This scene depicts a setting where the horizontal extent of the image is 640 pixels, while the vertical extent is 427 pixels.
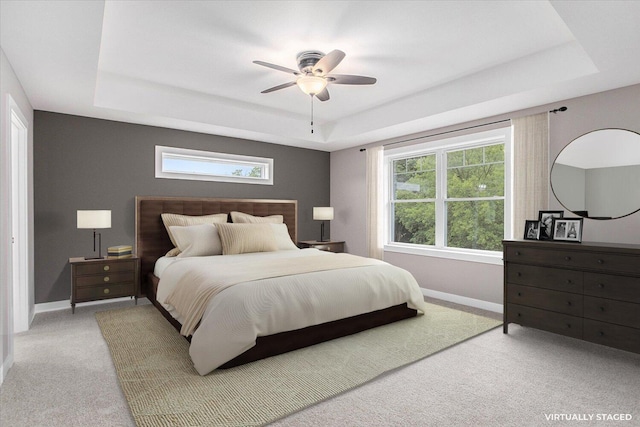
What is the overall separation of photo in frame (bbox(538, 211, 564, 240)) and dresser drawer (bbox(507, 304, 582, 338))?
0.69m

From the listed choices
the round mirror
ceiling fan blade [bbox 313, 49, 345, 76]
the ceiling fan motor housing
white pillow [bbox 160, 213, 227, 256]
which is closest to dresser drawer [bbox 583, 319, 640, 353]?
the round mirror

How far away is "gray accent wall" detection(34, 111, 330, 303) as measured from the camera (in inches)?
161

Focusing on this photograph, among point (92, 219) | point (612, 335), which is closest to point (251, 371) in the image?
point (92, 219)

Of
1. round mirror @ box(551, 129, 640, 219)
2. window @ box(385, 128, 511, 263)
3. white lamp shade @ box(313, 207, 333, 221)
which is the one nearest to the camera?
round mirror @ box(551, 129, 640, 219)

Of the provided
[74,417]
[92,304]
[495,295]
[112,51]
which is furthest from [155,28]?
[495,295]

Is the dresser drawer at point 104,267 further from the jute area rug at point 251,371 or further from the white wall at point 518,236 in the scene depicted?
the white wall at point 518,236

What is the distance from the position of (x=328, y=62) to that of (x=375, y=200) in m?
3.10

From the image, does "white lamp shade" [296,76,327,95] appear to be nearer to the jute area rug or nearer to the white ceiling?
the white ceiling

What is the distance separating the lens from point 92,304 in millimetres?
4363

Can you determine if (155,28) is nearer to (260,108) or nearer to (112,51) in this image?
(112,51)

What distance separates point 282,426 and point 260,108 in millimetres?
4096

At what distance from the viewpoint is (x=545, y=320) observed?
10.3ft

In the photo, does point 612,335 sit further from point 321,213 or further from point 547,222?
point 321,213

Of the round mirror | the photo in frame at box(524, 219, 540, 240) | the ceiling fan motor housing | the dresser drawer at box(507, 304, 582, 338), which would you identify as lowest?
the dresser drawer at box(507, 304, 582, 338)
